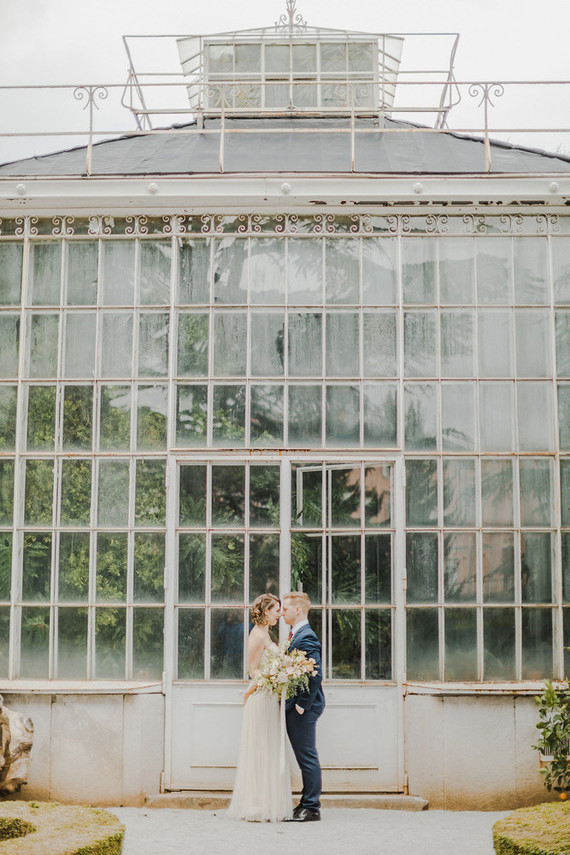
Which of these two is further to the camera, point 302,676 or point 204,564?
point 204,564

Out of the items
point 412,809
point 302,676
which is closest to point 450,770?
point 412,809

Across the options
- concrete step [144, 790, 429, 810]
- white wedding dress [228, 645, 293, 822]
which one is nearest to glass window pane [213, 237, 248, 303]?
white wedding dress [228, 645, 293, 822]

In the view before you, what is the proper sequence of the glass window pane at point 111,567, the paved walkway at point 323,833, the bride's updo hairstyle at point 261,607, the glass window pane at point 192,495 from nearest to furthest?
the paved walkway at point 323,833, the bride's updo hairstyle at point 261,607, the glass window pane at point 111,567, the glass window pane at point 192,495

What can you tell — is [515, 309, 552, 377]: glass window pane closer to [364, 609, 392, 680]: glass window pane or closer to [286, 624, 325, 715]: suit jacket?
[364, 609, 392, 680]: glass window pane

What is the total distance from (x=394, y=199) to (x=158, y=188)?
1.97 meters

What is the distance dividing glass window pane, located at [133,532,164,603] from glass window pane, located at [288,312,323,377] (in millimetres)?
1842

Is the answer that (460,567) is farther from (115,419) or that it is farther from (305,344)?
(115,419)

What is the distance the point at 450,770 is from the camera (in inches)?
309

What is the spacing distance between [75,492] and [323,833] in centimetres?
335

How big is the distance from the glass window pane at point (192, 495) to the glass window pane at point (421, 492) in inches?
66.7

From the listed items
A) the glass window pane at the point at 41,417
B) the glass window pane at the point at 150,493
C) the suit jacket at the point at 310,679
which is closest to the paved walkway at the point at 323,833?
the suit jacket at the point at 310,679

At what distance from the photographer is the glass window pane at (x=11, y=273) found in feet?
28.5

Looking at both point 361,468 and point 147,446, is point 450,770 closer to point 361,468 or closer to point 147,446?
point 361,468

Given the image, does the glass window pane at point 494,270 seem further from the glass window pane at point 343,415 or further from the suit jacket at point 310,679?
the suit jacket at point 310,679
